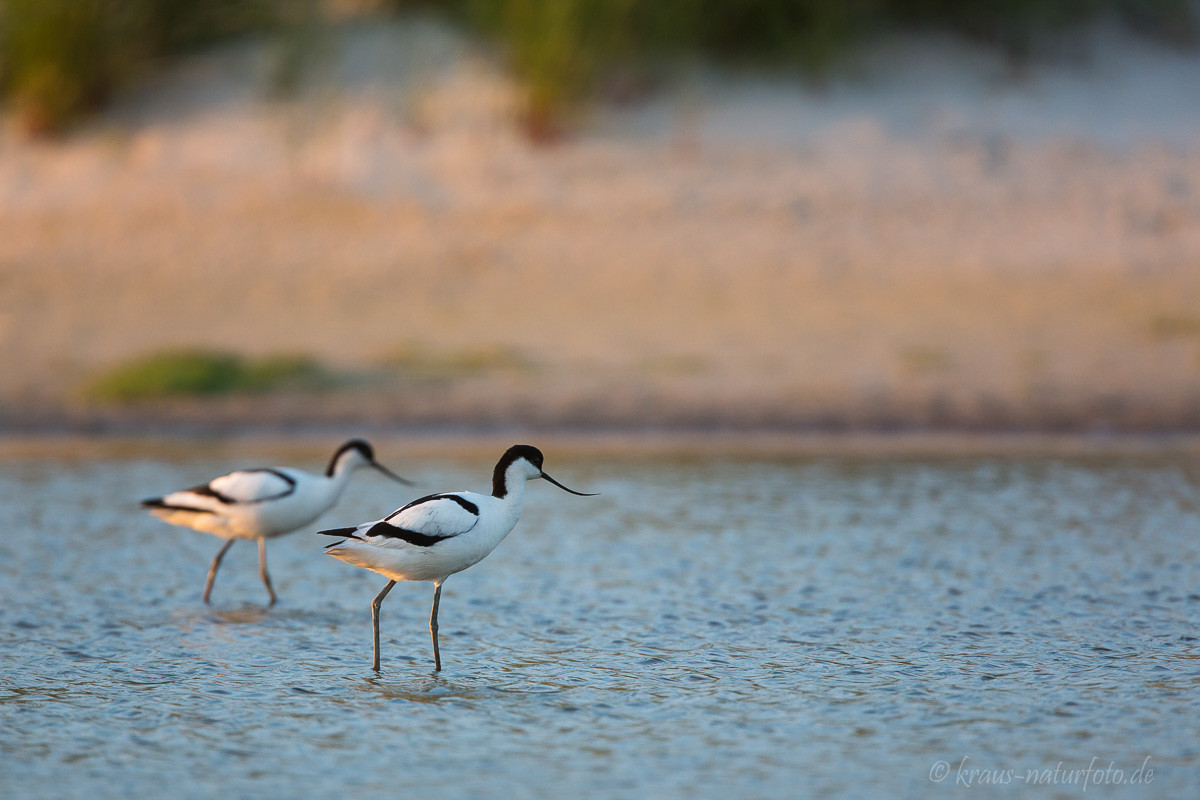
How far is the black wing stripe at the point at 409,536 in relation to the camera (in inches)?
232

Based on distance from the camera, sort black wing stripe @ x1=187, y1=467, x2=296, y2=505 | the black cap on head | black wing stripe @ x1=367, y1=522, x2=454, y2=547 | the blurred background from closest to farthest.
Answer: black wing stripe @ x1=367, y1=522, x2=454, y2=547 → black wing stripe @ x1=187, y1=467, x2=296, y2=505 → the black cap on head → the blurred background

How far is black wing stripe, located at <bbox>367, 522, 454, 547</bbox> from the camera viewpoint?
232 inches

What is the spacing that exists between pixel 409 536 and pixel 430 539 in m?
0.09

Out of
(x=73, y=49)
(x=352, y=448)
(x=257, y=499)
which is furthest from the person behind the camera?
(x=73, y=49)

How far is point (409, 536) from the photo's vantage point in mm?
5895

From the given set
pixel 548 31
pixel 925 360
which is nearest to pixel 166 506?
pixel 925 360

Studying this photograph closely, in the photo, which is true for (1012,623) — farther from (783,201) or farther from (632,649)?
(783,201)

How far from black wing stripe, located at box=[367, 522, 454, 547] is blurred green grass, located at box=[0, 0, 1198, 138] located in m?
10.5

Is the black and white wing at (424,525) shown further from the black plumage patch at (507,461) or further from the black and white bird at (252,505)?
the black and white bird at (252,505)

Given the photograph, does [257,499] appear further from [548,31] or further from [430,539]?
[548,31]

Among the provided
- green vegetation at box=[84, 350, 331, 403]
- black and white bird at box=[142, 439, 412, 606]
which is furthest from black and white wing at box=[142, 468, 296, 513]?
green vegetation at box=[84, 350, 331, 403]

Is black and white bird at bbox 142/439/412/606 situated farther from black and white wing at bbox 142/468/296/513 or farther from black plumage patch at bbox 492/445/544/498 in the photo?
black plumage patch at bbox 492/445/544/498

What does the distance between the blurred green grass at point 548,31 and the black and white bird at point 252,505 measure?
356 inches

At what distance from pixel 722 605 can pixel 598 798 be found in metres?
2.62
